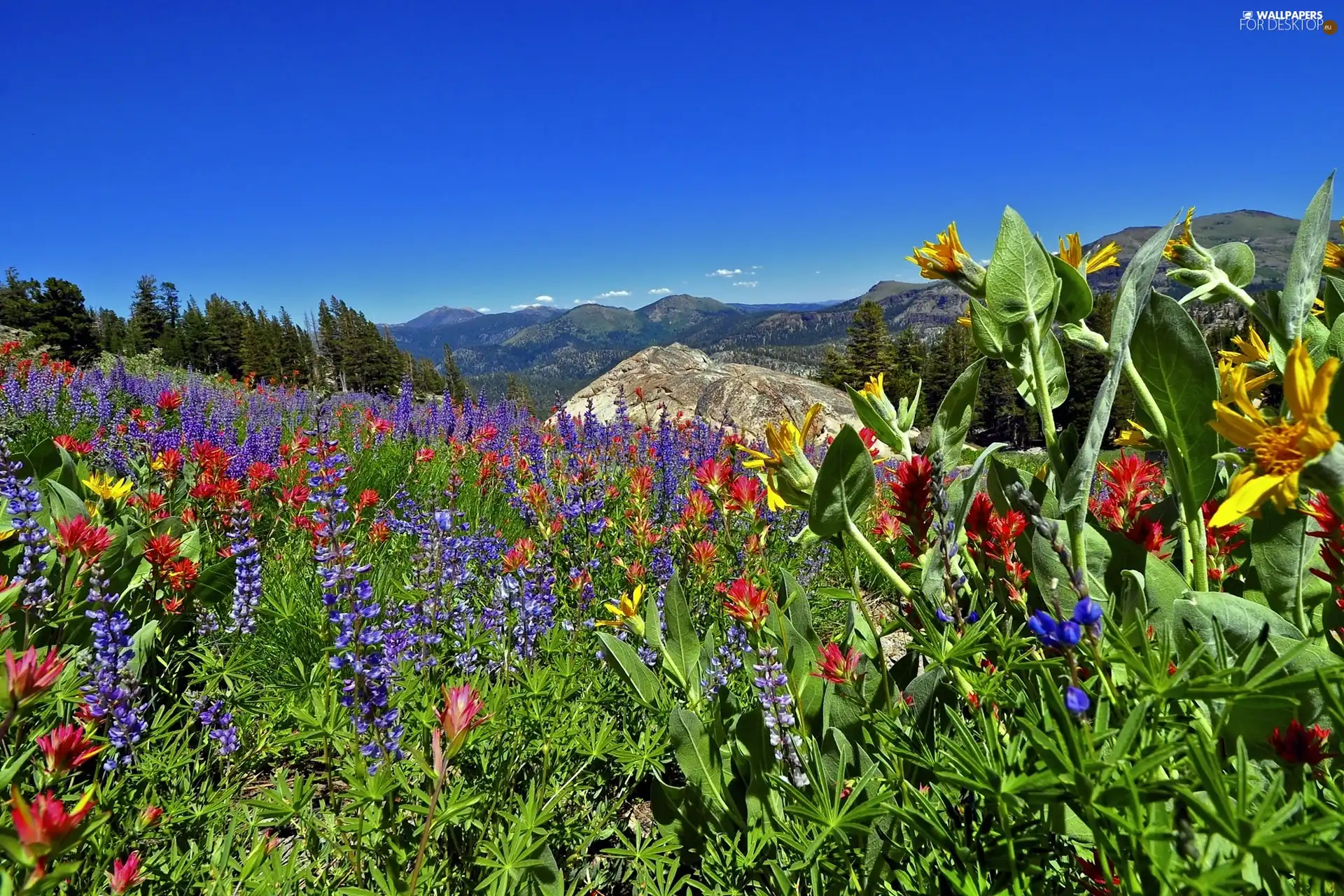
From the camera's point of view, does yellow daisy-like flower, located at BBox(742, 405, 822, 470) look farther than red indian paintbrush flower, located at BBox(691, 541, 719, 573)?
No

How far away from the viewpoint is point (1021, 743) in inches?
35.3

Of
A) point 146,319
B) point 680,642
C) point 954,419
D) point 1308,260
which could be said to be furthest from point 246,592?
point 146,319

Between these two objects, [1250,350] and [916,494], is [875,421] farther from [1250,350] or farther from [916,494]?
[1250,350]

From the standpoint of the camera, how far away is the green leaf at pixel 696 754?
1.55 metres

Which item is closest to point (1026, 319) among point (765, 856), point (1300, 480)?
point (1300, 480)

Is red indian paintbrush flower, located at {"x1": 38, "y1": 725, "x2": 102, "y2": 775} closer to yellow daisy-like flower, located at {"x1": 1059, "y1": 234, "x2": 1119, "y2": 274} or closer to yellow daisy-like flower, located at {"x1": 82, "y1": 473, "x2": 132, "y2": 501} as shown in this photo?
yellow daisy-like flower, located at {"x1": 82, "y1": 473, "x2": 132, "y2": 501}

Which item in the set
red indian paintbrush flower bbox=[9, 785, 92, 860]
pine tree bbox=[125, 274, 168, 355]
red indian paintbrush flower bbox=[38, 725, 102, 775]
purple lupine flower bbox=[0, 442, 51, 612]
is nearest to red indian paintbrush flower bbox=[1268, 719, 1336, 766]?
red indian paintbrush flower bbox=[9, 785, 92, 860]


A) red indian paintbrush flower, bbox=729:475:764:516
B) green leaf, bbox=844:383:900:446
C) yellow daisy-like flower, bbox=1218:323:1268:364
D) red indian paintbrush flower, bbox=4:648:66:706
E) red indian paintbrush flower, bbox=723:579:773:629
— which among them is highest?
yellow daisy-like flower, bbox=1218:323:1268:364

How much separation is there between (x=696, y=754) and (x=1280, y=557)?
1262mm

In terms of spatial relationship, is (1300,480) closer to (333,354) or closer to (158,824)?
(158,824)

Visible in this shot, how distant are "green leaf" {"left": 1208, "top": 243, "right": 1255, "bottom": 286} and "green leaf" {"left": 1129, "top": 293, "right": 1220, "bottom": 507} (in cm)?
52

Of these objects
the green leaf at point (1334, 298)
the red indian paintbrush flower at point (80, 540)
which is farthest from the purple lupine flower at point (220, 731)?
the green leaf at point (1334, 298)

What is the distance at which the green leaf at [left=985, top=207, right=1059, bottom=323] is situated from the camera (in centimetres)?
113

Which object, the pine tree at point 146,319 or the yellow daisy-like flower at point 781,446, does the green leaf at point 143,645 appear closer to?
the yellow daisy-like flower at point 781,446
